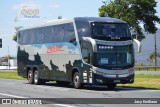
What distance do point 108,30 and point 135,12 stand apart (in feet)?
154

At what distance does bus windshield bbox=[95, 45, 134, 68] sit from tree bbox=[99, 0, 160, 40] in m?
43.4

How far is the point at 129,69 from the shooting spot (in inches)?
999

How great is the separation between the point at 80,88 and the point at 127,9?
151ft

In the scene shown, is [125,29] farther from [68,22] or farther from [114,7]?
[114,7]

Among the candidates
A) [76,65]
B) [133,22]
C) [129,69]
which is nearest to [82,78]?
[76,65]

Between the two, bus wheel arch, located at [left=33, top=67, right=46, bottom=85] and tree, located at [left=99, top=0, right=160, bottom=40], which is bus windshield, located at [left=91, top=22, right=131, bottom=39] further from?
tree, located at [left=99, top=0, right=160, bottom=40]

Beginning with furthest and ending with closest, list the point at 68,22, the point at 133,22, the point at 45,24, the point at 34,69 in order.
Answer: the point at 133,22 → the point at 34,69 → the point at 45,24 → the point at 68,22

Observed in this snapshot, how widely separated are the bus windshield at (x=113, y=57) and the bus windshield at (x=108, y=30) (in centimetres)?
64

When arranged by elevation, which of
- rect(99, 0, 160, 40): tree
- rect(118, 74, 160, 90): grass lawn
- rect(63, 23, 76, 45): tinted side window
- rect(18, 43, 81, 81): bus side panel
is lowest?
rect(118, 74, 160, 90): grass lawn

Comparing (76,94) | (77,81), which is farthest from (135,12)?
(76,94)

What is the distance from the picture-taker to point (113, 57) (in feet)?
82.1

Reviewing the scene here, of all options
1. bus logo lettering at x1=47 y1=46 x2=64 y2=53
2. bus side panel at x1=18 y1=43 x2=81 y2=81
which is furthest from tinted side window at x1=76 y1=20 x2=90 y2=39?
bus logo lettering at x1=47 y1=46 x2=64 y2=53

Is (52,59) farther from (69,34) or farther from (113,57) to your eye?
(113,57)

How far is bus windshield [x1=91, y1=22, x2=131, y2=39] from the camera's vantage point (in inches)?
982
